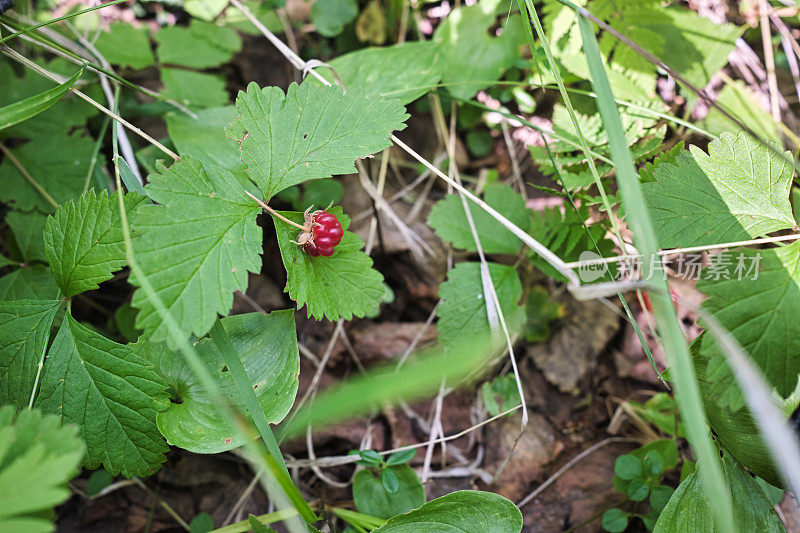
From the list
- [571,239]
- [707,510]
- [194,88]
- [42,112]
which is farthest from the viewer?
[194,88]

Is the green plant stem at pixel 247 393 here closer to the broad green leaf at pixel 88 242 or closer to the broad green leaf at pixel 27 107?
the broad green leaf at pixel 88 242

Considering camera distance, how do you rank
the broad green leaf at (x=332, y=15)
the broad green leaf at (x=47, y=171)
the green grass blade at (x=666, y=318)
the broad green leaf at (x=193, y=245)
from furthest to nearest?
the broad green leaf at (x=332, y=15) → the broad green leaf at (x=47, y=171) → the broad green leaf at (x=193, y=245) → the green grass blade at (x=666, y=318)

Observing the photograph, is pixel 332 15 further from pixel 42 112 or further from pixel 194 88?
pixel 42 112

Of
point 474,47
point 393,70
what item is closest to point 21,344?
point 393,70

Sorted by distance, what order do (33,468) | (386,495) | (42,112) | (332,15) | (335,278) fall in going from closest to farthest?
(33,468) < (335,278) < (386,495) < (42,112) < (332,15)

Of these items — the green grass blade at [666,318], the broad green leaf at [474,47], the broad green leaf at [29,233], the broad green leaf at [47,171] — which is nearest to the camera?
the green grass blade at [666,318]

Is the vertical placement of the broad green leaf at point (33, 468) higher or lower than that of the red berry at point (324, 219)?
lower

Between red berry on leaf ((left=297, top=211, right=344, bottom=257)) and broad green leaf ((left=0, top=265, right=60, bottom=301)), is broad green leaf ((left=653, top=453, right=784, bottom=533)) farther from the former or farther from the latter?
broad green leaf ((left=0, top=265, right=60, bottom=301))

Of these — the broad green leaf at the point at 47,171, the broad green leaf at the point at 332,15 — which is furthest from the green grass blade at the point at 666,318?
the broad green leaf at the point at 47,171
